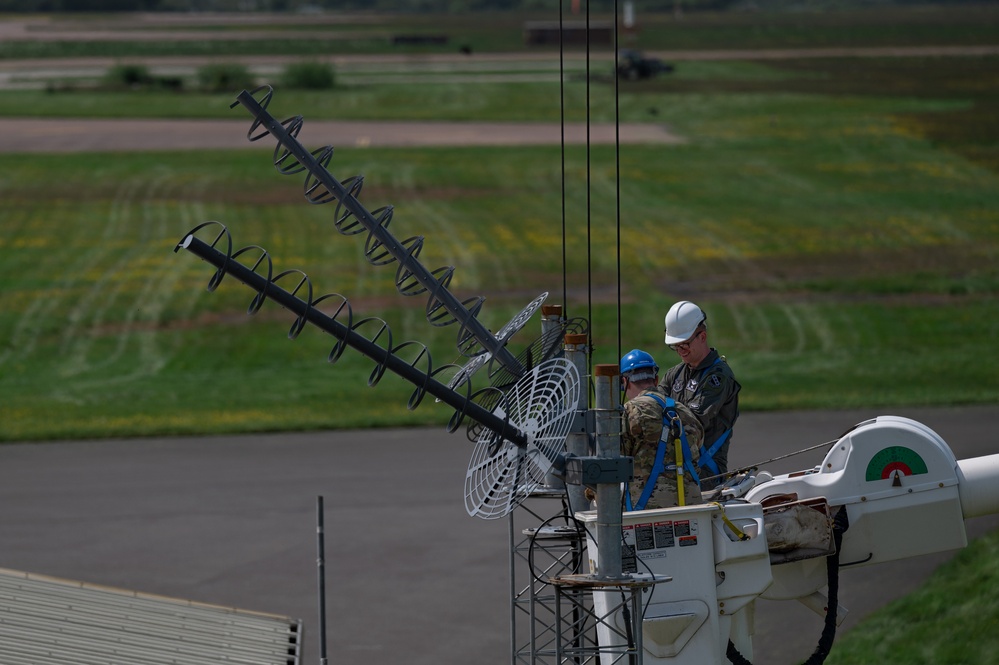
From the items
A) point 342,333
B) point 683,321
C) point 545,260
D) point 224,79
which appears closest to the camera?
point 342,333

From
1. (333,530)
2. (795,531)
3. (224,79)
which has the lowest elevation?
(795,531)

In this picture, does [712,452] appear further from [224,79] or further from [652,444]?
[224,79]

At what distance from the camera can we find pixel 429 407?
2602cm

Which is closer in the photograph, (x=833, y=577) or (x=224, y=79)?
(x=833, y=577)

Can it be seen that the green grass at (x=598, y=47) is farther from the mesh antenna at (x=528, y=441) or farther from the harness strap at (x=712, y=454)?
the mesh antenna at (x=528, y=441)

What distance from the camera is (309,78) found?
7112cm

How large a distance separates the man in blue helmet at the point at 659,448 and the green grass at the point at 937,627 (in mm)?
5105

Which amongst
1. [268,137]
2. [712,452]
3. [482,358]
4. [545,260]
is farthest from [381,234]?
[268,137]

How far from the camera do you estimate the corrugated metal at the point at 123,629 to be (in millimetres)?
12648

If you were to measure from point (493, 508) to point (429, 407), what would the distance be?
17.6 metres

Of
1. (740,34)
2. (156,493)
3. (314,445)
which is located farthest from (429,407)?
(740,34)

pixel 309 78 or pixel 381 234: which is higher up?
pixel 309 78

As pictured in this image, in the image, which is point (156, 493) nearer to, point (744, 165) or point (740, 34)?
point (744, 165)

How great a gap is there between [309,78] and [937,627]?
6020 centimetres
